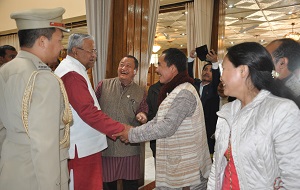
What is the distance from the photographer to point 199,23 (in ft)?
17.4

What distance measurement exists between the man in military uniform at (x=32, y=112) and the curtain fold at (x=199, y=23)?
4.34 m

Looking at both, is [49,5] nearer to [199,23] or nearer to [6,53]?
[6,53]

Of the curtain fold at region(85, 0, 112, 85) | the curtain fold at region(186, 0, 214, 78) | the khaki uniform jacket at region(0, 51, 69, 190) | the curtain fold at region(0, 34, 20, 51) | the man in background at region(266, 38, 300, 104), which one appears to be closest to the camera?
the khaki uniform jacket at region(0, 51, 69, 190)

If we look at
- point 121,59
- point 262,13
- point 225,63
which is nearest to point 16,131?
point 225,63

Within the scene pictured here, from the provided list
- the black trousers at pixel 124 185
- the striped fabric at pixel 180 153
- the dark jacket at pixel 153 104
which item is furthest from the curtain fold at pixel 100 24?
the striped fabric at pixel 180 153

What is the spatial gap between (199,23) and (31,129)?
4724 millimetres

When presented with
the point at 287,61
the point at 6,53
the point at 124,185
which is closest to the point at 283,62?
the point at 287,61

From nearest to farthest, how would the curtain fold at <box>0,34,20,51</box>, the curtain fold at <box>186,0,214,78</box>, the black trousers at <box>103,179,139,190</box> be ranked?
the black trousers at <box>103,179,139,190</box>
the curtain fold at <box>186,0,214,78</box>
the curtain fold at <box>0,34,20,51</box>

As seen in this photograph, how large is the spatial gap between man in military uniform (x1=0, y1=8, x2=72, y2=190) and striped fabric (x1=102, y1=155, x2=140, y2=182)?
49.4 inches

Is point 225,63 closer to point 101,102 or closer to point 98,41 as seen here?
point 101,102

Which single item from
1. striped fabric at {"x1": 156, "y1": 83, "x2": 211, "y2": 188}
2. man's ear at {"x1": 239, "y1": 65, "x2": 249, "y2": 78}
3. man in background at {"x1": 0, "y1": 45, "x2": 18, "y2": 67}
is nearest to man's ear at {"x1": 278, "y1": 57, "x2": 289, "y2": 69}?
man's ear at {"x1": 239, "y1": 65, "x2": 249, "y2": 78}

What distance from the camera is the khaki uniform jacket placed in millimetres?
1155

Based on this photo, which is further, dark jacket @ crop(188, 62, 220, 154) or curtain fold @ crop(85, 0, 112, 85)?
dark jacket @ crop(188, 62, 220, 154)

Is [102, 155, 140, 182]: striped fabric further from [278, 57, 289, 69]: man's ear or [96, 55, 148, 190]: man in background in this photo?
[278, 57, 289, 69]: man's ear
